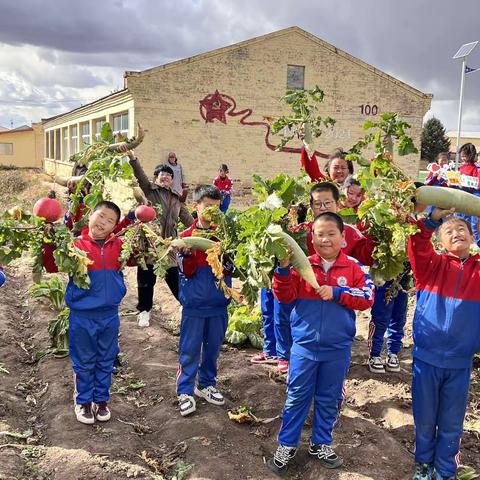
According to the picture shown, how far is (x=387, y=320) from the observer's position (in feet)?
18.0

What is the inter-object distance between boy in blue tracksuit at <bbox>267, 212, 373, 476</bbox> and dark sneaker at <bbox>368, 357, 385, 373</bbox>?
6.44ft

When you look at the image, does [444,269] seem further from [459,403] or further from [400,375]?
[400,375]

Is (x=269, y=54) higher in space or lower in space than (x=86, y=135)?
higher

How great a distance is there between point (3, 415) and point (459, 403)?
3.70 metres

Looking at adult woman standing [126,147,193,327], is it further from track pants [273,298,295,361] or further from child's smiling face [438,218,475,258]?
child's smiling face [438,218,475,258]

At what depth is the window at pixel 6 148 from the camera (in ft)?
155

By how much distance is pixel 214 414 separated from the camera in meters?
4.66

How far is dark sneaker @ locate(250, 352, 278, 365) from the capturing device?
19.7ft

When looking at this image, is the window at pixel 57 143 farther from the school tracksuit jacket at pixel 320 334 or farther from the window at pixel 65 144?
the school tracksuit jacket at pixel 320 334

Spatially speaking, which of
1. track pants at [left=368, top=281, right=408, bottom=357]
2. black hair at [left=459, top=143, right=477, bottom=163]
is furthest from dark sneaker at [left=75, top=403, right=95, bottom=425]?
black hair at [left=459, top=143, right=477, bottom=163]

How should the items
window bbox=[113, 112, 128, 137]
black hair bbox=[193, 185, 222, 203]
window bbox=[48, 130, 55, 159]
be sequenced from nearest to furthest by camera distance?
black hair bbox=[193, 185, 222, 203] < window bbox=[113, 112, 128, 137] < window bbox=[48, 130, 55, 159]

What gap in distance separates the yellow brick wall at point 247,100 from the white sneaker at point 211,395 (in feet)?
50.8

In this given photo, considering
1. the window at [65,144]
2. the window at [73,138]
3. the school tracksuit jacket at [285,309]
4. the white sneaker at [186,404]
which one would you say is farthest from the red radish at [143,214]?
the window at [65,144]

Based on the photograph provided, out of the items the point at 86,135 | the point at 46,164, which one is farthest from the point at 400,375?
the point at 46,164
